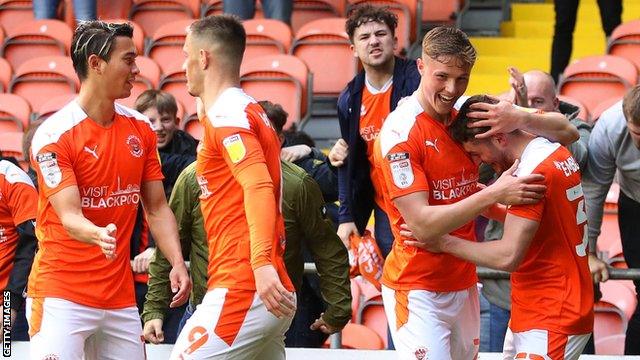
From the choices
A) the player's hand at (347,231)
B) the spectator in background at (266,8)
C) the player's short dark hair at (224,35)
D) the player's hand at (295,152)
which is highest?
the player's short dark hair at (224,35)

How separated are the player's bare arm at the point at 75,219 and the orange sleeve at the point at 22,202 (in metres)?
0.94

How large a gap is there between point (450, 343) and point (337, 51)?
5.19 metres

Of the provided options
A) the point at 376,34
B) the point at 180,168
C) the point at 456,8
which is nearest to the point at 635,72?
the point at 456,8

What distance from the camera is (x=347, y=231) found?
6730 millimetres

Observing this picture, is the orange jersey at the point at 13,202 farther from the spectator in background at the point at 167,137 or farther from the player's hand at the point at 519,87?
the player's hand at the point at 519,87

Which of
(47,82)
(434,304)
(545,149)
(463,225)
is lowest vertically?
(47,82)

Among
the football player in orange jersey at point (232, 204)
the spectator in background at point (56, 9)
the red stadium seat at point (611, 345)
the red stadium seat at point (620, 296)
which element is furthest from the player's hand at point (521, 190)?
the spectator in background at point (56, 9)

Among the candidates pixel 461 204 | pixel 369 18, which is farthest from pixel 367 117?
pixel 461 204

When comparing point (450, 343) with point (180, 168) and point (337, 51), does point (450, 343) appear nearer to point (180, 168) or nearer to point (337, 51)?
point (180, 168)

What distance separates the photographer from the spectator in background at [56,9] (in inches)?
435

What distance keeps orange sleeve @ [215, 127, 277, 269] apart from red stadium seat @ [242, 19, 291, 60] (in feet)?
18.7

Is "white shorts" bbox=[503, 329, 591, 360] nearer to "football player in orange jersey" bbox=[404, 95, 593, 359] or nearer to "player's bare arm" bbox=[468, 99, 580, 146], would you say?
"football player in orange jersey" bbox=[404, 95, 593, 359]

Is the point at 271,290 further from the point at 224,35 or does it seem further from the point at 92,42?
the point at 92,42

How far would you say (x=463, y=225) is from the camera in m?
5.04
